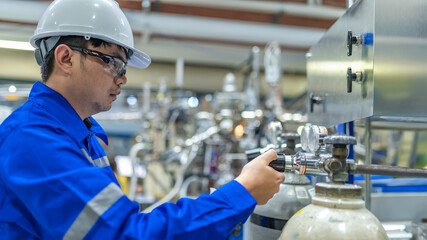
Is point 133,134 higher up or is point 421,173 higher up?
point 421,173

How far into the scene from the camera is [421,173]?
945mm

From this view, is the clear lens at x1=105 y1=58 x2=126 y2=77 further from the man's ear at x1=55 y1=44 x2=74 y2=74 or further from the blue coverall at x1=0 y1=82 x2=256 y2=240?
the blue coverall at x1=0 y1=82 x2=256 y2=240

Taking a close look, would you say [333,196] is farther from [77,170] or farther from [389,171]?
[77,170]

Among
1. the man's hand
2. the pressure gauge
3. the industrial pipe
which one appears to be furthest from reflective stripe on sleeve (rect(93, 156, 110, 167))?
the industrial pipe

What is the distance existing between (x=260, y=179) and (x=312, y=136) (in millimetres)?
203

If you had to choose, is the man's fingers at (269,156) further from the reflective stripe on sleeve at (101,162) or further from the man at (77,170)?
the reflective stripe on sleeve at (101,162)

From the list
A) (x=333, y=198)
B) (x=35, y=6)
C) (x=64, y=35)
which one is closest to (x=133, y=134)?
(x=35, y=6)

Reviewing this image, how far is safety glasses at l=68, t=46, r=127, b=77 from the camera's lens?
1.07 m

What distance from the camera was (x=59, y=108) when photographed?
0.99 meters

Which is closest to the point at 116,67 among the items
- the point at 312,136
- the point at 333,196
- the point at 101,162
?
the point at 101,162

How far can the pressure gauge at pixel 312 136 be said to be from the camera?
99cm

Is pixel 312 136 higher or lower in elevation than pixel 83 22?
lower

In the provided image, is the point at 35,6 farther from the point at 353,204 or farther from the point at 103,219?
the point at 353,204

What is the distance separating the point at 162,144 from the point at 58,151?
4.30 m
